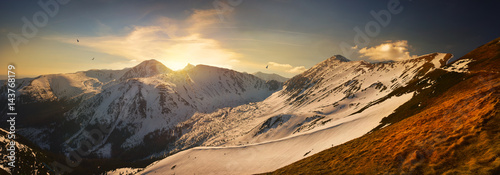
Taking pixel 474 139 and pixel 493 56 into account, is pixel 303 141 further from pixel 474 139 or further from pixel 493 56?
pixel 493 56

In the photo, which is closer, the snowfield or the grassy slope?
the grassy slope

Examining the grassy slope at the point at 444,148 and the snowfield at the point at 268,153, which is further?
the snowfield at the point at 268,153

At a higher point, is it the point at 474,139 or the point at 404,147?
the point at 474,139

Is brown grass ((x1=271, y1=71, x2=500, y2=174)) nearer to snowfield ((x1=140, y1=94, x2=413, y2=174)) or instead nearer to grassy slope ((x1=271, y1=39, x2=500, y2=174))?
grassy slope ((x1=271, y1=39, x2=500, y2=174))

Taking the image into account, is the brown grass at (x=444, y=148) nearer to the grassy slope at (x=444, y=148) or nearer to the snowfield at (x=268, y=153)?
the grassy slope at (x=444, y=148)

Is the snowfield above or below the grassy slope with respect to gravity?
below

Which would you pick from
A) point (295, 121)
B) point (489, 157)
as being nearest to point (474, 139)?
point (489, 157)

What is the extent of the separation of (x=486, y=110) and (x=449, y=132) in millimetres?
3309

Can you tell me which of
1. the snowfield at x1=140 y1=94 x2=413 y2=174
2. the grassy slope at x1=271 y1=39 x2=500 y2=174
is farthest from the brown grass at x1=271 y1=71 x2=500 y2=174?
the snowfield at x1=140 y1=94 x2=413 y2=174

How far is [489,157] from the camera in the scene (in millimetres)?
9516

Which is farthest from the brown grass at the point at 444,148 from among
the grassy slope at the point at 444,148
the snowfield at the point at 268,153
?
the snowfield at the point at 268,153

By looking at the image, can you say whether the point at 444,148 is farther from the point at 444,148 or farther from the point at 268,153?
the point at 268,153

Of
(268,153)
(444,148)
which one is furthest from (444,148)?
(268,153)

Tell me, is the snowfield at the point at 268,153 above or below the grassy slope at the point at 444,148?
below
